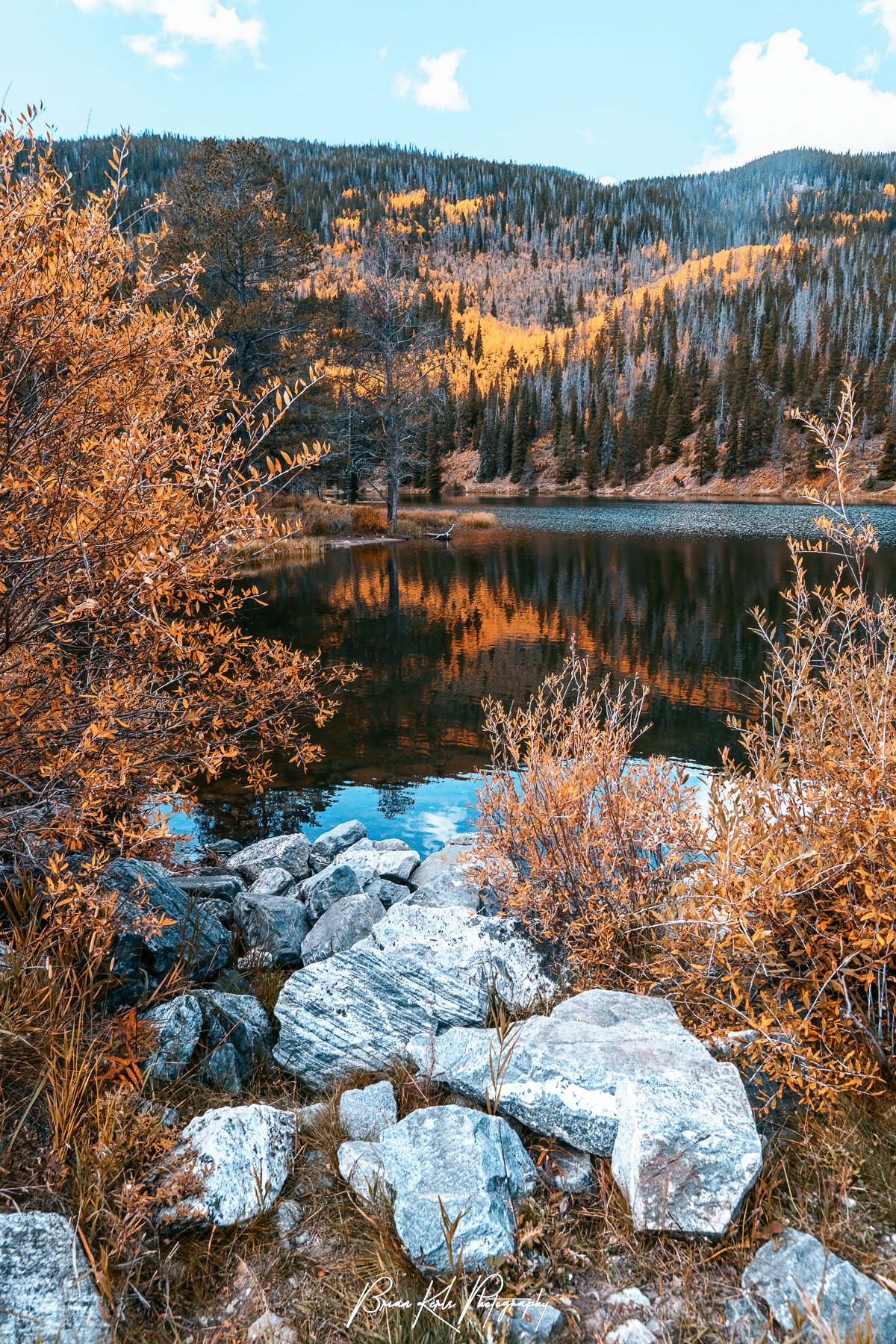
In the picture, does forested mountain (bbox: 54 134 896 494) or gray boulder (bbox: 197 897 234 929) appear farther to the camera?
forested mountain (bbox: 54 134 896 494)

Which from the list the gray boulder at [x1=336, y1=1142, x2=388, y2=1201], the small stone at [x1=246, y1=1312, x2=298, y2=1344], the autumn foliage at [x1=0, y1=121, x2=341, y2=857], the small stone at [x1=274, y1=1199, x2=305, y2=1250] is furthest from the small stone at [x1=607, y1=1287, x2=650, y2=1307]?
the autumn foliage at [x1=0, y1=121, x2=341, y2=857]

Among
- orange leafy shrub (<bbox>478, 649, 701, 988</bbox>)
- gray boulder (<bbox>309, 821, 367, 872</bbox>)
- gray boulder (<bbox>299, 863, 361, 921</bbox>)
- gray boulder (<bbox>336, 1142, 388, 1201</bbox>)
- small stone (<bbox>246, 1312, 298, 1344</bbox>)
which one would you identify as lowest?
gray boulder (<bbox>309, 821, 367, 872</bbox>)

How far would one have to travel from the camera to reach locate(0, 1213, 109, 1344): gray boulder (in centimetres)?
210

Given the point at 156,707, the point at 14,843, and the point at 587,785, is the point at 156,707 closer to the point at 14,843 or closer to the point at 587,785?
the point at 14,843

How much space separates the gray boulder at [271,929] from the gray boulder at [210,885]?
27 centimetres

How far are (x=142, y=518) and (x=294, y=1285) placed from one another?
10.1 feet

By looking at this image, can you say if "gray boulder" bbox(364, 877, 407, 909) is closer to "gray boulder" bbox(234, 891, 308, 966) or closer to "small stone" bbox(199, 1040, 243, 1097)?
"gray boulder" bbox(234, 891, 308, 966)

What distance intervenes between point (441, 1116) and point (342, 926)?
241 cm

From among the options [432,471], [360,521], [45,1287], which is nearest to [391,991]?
[45,1287]

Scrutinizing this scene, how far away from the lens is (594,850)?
4.20m

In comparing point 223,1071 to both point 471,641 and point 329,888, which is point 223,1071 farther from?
point 471,641

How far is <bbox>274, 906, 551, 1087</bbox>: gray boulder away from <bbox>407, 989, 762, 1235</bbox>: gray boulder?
0.98ft

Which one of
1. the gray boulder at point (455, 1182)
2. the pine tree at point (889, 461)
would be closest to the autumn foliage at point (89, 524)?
the gray boulder at point (455, 1182)

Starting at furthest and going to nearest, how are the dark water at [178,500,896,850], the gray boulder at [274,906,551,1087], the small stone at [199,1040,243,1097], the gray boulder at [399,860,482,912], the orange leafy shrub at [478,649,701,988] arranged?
the dark water at [178,500,896,850], the gray boulder at [399,860,482,912], the orange leafy shrub at [478,649,701,988], the gray boulder at [274,906,551,1087], the small stone at [199,1040,243,1097]
